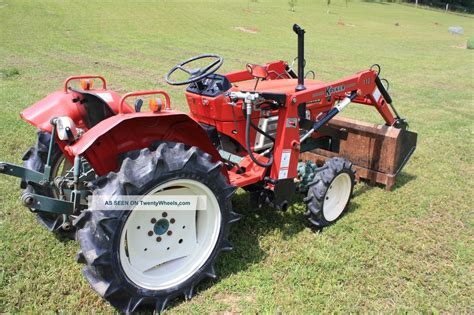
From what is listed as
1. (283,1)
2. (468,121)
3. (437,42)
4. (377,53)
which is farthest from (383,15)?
(468,121)

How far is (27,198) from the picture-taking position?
2572 millimetres

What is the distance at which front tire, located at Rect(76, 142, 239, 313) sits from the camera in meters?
2.49

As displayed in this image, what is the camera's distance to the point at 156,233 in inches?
115

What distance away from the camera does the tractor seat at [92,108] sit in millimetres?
3264

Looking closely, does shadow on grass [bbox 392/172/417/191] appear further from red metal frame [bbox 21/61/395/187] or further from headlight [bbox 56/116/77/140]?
headlight [bbox 56/116/77/140]

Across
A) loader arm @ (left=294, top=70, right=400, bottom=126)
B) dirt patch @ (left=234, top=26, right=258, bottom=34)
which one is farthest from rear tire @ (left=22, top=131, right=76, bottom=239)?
dirt patch @ (left=234, top=26, right=258, bottom=34)

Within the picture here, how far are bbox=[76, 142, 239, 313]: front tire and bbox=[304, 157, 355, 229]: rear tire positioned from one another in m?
1.02

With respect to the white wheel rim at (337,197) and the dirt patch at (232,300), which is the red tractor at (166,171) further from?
the dirt patch at (232,300)

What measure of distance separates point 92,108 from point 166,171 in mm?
1098

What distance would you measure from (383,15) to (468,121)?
1475 inches

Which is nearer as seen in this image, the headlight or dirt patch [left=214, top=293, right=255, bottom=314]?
the headlight

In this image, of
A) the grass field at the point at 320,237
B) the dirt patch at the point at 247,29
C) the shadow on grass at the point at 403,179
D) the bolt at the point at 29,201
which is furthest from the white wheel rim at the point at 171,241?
the dirt patch at the point at 247,29

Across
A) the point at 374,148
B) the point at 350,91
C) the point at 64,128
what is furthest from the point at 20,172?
the point at 374,148

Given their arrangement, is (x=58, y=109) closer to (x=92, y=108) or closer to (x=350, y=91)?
(x=92, y=108)
